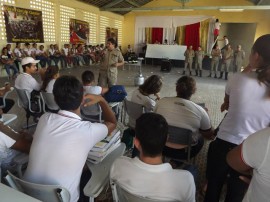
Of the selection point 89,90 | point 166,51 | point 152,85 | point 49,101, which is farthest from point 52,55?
point 152,85

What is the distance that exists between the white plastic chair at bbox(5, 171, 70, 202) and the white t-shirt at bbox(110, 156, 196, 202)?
0.96 feet

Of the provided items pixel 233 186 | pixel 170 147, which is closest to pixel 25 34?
pixel 170 147

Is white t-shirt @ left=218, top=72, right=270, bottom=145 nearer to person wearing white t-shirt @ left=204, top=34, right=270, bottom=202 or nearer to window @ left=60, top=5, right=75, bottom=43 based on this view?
person wearing white t-shirt @ left=204, top=34, right=270, bottom=202

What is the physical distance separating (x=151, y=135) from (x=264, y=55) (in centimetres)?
75

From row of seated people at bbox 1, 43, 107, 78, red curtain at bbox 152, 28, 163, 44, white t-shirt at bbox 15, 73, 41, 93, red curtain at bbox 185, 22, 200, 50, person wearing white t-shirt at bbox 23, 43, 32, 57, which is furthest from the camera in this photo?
red curtain at bbox 152, 28, 163, 44

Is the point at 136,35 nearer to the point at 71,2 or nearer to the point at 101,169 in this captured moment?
the point at 71,2

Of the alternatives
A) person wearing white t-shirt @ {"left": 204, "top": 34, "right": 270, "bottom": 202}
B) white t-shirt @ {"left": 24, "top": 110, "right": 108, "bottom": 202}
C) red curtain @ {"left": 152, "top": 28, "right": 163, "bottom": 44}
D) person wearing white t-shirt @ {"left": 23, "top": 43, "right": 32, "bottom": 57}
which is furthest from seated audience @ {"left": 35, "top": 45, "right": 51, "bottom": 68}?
person wearing white t-shirt @ {"left": 204, "top": 34, "right": 270, "bottom": 202}

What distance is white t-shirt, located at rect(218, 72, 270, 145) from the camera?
49.6 inches

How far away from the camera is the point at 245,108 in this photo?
1312 millimetres

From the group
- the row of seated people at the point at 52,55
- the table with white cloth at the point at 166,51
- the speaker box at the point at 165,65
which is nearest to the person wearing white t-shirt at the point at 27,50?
the row of seated people at the point at 52,55

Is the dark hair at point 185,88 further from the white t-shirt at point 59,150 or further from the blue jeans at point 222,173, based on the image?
the white t-shirt at point 59,150

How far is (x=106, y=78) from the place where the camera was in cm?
462

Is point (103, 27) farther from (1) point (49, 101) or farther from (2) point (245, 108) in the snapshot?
(2) point (245, 108)

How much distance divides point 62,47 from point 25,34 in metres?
2.13
